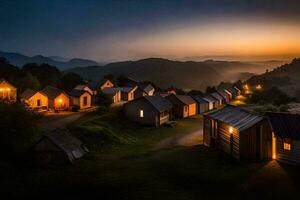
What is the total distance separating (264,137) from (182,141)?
593 inches

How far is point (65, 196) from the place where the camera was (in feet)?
78.6

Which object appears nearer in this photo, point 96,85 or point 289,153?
point 289,153

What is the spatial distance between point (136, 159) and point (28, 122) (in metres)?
11.5

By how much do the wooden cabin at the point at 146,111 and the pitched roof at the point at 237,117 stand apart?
60.0ft

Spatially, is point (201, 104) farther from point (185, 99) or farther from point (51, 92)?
point (51, 92)

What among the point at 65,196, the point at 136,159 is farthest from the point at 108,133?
the point at 65,196

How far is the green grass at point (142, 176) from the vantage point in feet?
80.0

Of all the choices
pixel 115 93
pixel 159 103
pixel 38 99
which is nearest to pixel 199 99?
pixel 115 93

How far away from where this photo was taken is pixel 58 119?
52406 mm

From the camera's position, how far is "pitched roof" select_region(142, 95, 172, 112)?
2327 inches

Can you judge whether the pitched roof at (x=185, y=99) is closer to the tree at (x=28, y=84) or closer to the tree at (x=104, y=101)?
the tree at (x=104, y=101)

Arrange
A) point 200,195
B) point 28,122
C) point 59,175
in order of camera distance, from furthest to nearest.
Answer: point 28,122 → point 59,175 → point 200,195

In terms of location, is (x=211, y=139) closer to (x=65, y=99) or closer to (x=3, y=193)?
(x=3, y=193)

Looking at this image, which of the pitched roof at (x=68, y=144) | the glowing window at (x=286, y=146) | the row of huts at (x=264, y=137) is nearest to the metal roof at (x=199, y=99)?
the row of huts at (x=264, y=137)
